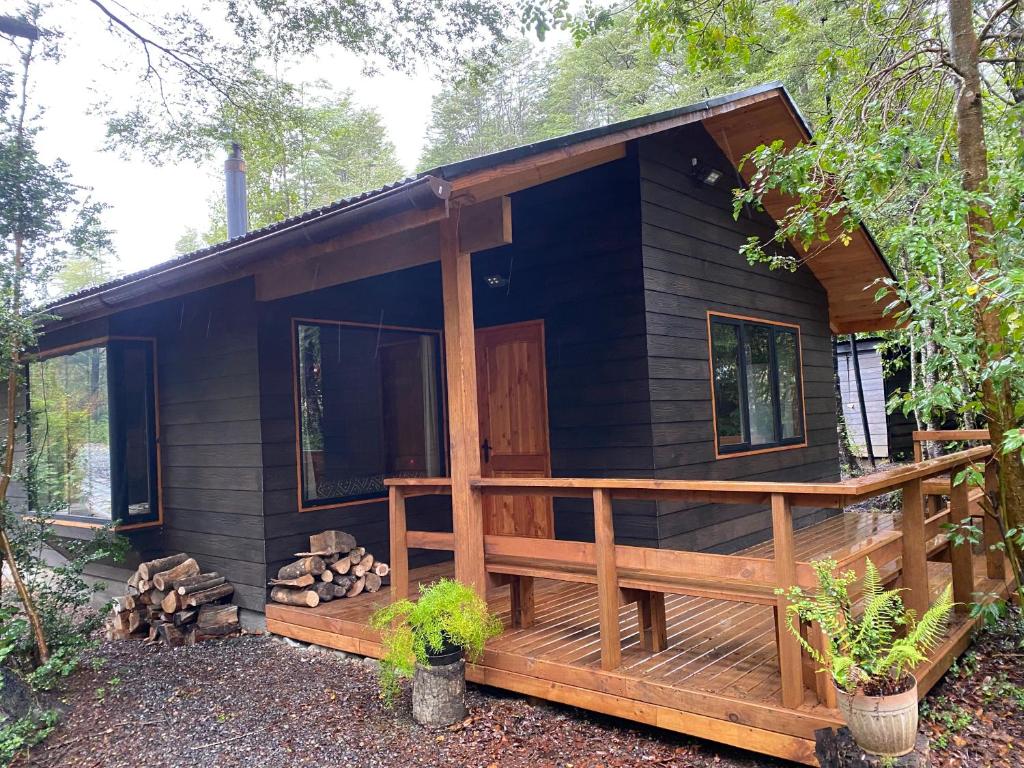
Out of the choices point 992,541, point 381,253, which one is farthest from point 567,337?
point 992,541

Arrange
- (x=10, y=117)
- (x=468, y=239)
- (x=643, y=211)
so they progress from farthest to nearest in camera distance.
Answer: (x=10, y=117) < (x=643, y=211) < (x=468, y=239)

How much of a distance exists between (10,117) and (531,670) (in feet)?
20.5

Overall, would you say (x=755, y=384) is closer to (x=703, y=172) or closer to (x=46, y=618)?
(x=703, y=172)

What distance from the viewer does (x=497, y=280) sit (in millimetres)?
5586

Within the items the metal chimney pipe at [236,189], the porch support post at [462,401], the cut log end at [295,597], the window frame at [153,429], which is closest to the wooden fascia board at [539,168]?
the porch support post at [462,401]

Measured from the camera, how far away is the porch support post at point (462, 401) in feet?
11.6

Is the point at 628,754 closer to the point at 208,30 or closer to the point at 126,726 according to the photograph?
the point at 126,726

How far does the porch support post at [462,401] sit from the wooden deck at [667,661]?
0.48 m

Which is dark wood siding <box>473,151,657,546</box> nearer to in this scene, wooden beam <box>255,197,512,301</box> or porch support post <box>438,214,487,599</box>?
wooden beam <box>255,197,512,301</box>

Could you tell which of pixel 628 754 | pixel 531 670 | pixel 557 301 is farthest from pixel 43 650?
pixel 557 301

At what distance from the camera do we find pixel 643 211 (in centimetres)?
484

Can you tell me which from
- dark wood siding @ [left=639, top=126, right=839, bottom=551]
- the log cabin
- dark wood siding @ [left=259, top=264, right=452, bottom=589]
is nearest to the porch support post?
the log cabin

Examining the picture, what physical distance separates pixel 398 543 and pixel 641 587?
1.50 m

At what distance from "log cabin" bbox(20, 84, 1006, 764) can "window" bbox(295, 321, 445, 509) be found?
2cm
